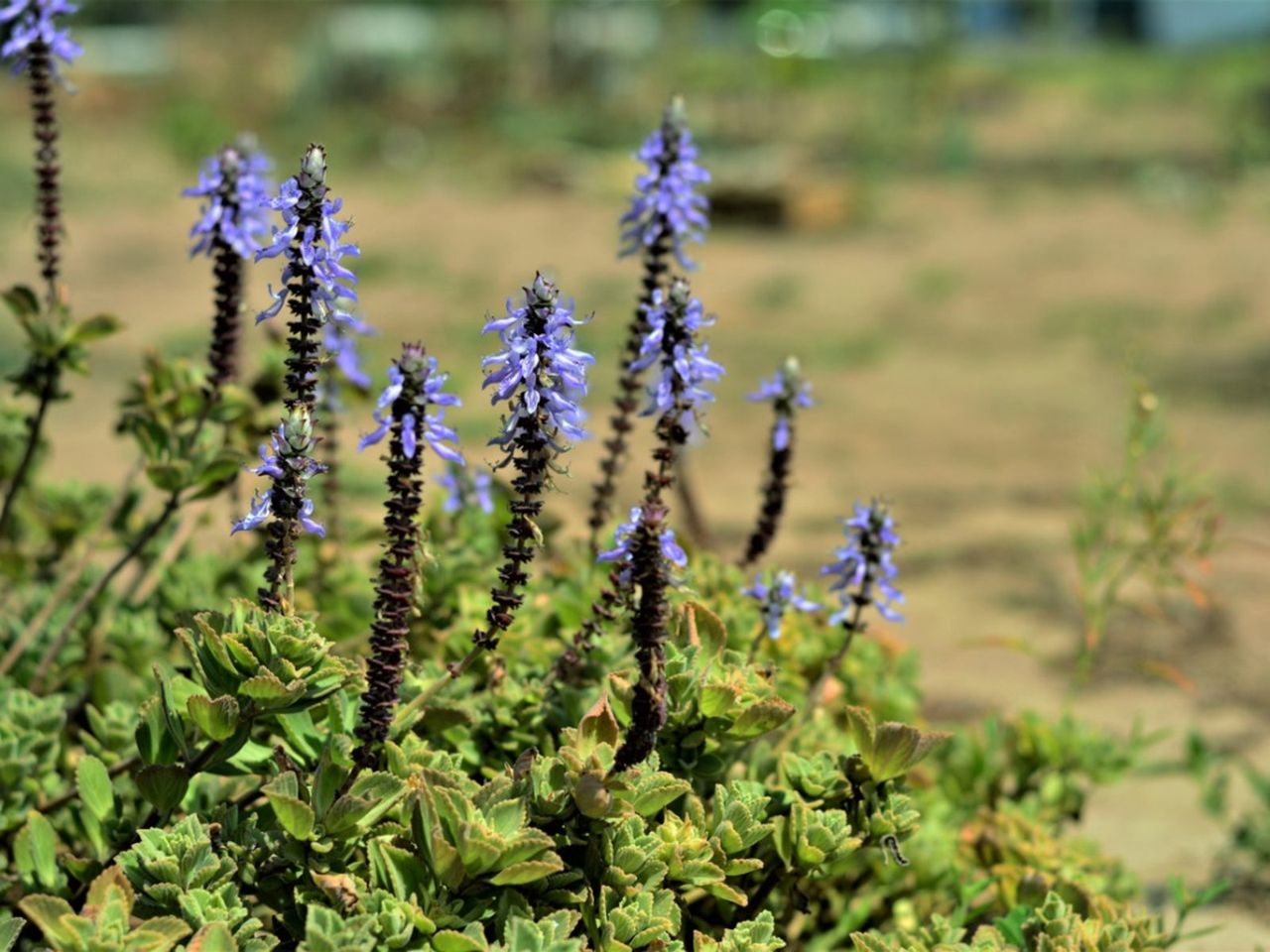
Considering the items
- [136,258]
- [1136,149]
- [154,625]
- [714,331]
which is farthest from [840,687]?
[1136,149]

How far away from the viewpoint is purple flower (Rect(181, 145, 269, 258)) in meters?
2.77

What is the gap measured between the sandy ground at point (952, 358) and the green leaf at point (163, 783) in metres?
2.00

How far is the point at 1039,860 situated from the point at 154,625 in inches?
70.1

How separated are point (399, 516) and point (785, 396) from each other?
1027mm

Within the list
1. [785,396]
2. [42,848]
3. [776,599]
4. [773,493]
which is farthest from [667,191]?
[42,848]

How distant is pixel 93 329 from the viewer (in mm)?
2936

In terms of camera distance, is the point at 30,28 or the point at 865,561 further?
the point at 30,28

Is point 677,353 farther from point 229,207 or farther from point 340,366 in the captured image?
point 340,366

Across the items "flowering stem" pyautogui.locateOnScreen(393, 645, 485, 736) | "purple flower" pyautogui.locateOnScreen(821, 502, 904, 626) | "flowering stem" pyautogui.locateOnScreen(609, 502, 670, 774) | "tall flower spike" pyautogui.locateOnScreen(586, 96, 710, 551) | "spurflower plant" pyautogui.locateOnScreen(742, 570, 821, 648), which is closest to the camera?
"flowering stem" pyautogui.locateOnScreen(609, 502, 670, 774)

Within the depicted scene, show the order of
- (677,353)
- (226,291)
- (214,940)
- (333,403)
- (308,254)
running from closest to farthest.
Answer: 1. (214,940)
2. (308,254)
3. (677,353)
4. (226,291)
5. (333,403)

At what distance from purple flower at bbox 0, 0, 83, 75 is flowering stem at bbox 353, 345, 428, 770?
3.95 feet

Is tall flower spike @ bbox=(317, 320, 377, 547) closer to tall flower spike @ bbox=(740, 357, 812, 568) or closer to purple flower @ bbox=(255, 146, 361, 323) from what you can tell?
tall flower spike @ bbox=(740, 357, 812, 568)

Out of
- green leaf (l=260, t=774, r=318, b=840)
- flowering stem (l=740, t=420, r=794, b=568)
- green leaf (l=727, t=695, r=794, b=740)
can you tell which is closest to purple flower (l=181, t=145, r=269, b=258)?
flowering stem (l=740, t=420, r=794, b=568)

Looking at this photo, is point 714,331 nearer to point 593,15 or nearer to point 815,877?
point 815,877
